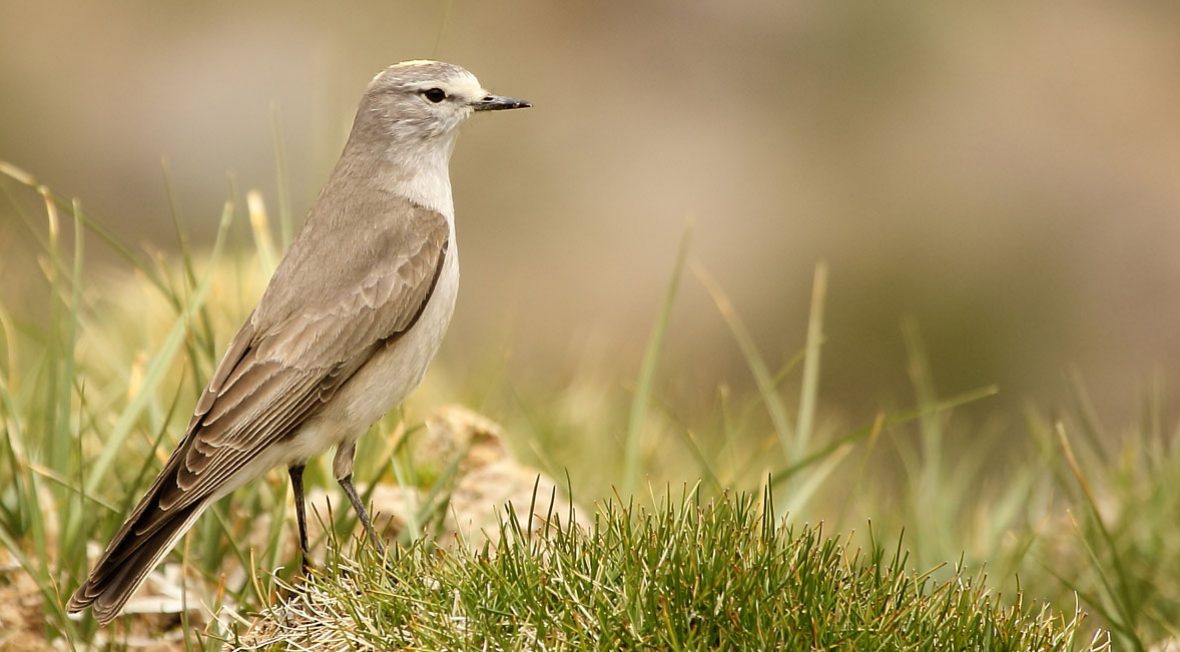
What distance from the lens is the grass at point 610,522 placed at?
3.48 metres

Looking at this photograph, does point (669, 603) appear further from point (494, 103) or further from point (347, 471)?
point (494, 103)

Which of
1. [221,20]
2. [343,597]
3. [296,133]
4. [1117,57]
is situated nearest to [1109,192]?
[1117,57]

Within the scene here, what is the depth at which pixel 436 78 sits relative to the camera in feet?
17.9

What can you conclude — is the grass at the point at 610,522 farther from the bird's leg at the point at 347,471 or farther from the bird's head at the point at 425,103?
the bird's head at the point at 425,103

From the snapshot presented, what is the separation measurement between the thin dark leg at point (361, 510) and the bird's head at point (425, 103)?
1.34 metres

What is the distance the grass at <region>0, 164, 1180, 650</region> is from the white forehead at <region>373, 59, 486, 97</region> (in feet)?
2.68

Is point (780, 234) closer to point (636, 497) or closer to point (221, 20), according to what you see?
point (221, 20)

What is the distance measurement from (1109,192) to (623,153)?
616cm

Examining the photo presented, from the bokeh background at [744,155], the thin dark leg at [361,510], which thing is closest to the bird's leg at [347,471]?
the thin dark leg at [361,510]

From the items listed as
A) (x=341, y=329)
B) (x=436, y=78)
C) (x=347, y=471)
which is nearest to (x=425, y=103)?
(x=436, y=78)

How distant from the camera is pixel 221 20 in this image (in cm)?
1909

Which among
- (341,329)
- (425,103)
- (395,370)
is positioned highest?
(425,103)

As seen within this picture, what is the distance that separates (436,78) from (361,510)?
174cm

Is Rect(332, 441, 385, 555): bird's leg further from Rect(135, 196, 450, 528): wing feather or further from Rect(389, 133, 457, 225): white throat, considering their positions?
Rect(389, 133, 457, 225): white throat
